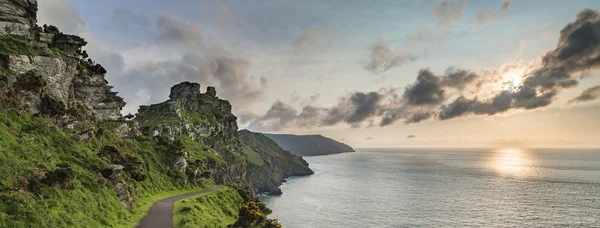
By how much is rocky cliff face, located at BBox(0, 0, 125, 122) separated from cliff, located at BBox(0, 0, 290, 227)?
0.12 m

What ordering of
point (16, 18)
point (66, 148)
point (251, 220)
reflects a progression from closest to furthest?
1. point (66, 148)
2. point (16, 18)
3. point (251, 220)

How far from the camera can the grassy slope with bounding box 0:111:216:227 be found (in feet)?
74.0

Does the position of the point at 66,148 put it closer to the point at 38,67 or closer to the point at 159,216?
the point at 38,67

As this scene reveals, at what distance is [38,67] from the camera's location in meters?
39.9

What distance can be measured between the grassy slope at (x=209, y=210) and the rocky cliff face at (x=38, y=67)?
2214 cm

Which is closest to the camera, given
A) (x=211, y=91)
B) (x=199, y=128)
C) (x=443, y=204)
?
(x=199, y=128)

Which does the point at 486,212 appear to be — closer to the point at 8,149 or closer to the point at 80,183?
the point at 80,183

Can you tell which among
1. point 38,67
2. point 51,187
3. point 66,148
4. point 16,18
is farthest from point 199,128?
point 51,187

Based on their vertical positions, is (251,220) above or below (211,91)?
below

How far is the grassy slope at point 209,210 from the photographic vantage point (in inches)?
1589

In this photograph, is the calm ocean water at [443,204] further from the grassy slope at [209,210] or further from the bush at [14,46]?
the bush at [14,46]

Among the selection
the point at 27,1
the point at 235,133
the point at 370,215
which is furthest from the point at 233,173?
the point at 27,1

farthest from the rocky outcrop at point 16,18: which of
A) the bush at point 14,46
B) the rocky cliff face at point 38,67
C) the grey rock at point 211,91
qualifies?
the grey rock at point 211,91

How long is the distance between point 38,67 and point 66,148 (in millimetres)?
13264
